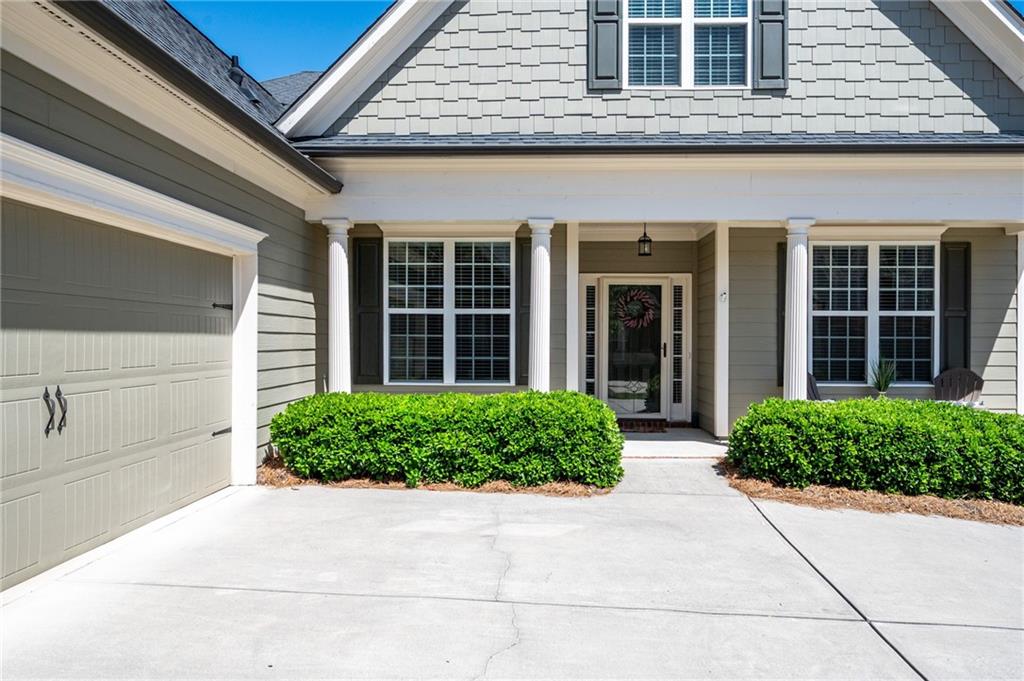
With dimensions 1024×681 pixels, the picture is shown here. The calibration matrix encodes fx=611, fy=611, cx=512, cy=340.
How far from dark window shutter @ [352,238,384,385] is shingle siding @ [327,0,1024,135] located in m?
1.44

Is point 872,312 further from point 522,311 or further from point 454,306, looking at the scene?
point 454,306

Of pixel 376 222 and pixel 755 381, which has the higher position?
pixel 376 222

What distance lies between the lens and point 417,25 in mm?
7320

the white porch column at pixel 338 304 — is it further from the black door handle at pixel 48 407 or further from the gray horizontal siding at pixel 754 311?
the gray horizontal siding at pixel 754 311

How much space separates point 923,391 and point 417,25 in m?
7.77

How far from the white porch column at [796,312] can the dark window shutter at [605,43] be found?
2.67 metres

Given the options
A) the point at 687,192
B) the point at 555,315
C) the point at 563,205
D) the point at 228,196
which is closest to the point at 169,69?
the point at 228,196

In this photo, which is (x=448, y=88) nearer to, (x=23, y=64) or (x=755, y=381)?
(x=23, y=64)

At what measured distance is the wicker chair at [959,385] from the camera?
7645 millimetres

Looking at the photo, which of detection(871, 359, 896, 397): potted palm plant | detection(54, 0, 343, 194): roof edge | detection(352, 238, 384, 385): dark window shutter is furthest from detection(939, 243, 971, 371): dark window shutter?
detection(54, 0, 343, 194): roof edge

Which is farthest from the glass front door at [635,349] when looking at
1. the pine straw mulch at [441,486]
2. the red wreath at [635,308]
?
the pine straw mulch at [441,486]

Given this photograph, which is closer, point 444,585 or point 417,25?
point 444,585

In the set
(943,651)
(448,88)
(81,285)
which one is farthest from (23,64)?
(943,651)

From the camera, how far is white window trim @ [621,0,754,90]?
Answer: 7246 millimetres
